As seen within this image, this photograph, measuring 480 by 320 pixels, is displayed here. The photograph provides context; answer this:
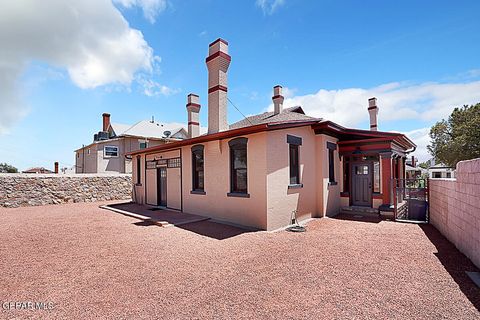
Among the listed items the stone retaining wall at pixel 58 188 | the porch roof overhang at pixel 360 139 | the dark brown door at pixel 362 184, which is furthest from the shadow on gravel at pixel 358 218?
the stone retaining wall at pixel 58 188

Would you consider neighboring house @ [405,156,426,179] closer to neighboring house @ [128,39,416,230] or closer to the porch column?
neighboring house @ [128,39,416,230]

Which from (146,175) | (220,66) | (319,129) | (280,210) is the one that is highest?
(220,66)

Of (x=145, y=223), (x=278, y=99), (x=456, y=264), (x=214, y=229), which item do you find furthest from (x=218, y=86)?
(x=456, y=264)

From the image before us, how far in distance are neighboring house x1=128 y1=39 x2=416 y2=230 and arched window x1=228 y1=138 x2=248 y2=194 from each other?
0.03 m

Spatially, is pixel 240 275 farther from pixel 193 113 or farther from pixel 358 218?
pixel 193 113

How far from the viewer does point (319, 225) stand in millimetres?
8492

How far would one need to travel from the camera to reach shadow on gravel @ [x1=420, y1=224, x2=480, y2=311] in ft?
12.1

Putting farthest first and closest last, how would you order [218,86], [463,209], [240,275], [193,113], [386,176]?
[193,113] < [386,176] < [218,86] < [463,209] < [240,275]

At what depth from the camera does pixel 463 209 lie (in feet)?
17.5

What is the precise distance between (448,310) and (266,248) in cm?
348

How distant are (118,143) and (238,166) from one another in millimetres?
19882

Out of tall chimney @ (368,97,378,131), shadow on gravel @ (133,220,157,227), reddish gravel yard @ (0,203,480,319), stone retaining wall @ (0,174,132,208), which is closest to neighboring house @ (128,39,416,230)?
reddish gravel yard @ (0,203,480,319)

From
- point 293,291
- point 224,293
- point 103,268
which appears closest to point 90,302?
point 103,268

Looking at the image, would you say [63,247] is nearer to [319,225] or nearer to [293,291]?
[293,291]
